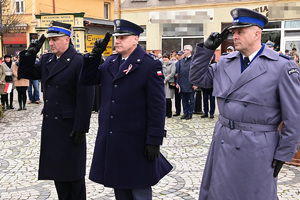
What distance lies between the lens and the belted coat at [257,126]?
2.91m

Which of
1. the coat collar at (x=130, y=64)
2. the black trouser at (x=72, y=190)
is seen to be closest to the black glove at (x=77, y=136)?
the black trouser at (x=72, y=190)

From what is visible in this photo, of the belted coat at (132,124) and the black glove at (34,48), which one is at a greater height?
the black glove at (34,48)

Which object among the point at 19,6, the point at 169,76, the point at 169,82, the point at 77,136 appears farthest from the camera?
the point at 19,6

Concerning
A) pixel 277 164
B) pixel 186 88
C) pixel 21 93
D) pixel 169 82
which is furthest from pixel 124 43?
pixel 21 93

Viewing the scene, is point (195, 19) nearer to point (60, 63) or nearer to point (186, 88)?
point (186, 88)

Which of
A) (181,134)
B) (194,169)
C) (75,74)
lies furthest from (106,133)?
(181,134)

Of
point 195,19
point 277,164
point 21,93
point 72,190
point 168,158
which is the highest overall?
point 195,19

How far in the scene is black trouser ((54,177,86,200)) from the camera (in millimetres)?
4031

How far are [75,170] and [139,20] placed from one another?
65.8ft

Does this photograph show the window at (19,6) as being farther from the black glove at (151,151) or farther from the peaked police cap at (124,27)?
the black glove at (151,151)

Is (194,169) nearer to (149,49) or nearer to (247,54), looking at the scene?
(247,54)

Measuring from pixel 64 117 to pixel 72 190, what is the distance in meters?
0.84

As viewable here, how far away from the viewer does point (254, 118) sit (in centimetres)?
297

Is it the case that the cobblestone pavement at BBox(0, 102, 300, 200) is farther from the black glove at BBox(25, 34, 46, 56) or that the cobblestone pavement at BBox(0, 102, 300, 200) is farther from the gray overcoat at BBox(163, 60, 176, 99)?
the black glove at BBox(25, 34, 46, 56)
